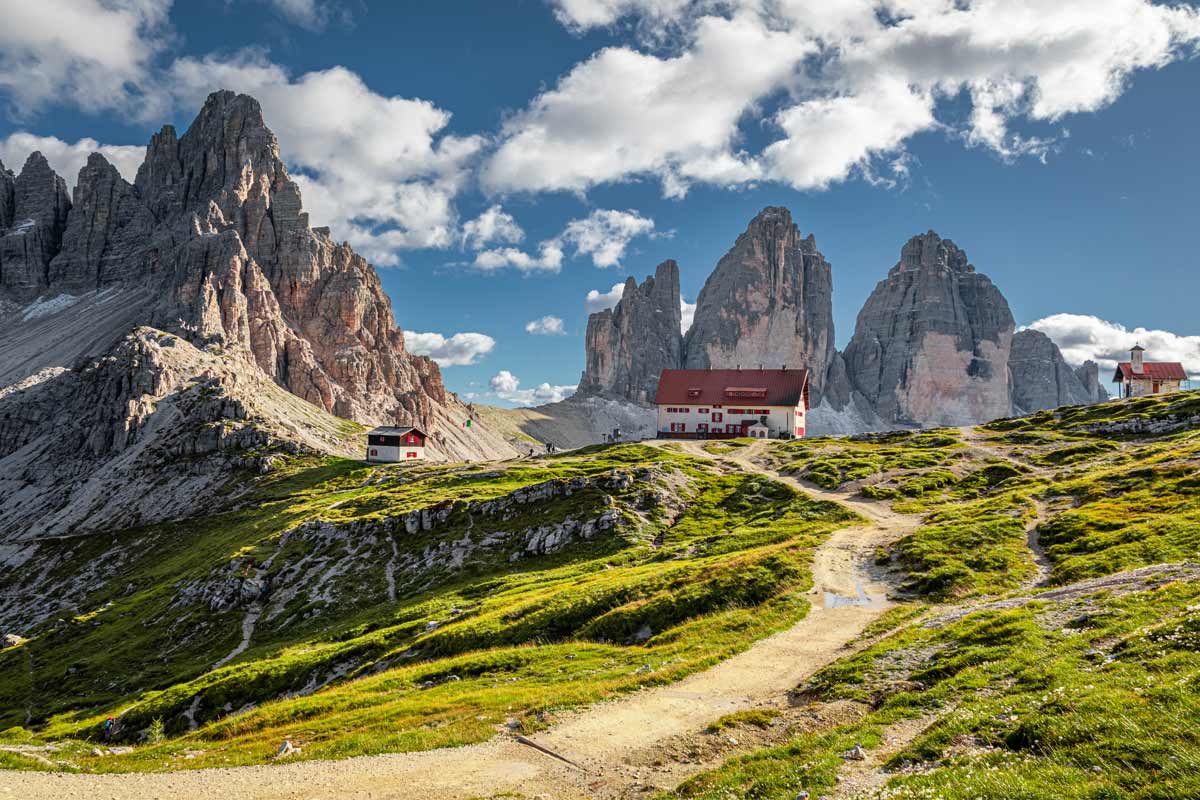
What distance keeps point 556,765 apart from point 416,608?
37.9 meters

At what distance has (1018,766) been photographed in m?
14.0

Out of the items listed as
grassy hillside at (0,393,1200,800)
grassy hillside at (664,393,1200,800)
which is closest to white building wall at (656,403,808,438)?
grassy hillside at (0,393,1200,800)

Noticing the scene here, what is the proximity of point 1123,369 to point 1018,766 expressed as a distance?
152 m

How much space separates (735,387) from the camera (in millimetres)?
137000

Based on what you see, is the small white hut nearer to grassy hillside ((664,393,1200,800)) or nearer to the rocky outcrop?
the rocky outcrop

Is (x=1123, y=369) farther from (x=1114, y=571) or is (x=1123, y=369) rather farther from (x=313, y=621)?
(x=313, y=621)

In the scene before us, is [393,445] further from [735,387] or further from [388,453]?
[735,387]

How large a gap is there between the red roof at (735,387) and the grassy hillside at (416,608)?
32128 millimetres

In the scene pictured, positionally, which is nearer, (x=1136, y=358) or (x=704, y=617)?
(x=704, y=617)

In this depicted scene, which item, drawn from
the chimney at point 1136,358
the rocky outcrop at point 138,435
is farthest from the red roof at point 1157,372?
the rocky outcrop at point 138,435

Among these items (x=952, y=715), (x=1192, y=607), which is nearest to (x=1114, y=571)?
(x=1192, y=607)

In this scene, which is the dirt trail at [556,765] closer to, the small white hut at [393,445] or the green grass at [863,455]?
the green grass at [863,455]

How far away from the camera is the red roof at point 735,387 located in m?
136

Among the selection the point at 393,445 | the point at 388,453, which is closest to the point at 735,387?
the point at 393,445
